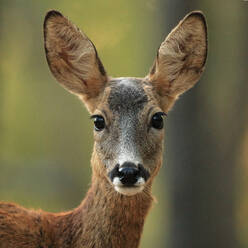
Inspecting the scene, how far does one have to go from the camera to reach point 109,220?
7730mm

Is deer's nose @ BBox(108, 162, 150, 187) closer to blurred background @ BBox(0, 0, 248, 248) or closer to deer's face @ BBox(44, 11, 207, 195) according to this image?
deer's face @ BBox(44, 11, 207, 195)

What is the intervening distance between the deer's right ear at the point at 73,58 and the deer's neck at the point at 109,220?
47.1 inches

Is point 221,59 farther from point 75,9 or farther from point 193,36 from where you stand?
point 193,36

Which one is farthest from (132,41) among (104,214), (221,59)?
(104,214)

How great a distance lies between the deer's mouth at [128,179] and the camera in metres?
7.27

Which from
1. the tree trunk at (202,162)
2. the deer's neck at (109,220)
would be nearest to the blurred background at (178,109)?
the tree trunk at (202,162)

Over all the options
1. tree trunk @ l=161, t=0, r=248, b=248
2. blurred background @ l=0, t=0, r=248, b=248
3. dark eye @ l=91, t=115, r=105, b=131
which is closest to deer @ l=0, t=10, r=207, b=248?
dark eye @ l=91, t=115, r=105, b=131

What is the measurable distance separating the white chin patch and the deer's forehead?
87 cm

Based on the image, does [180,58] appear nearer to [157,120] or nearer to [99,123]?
[157,120]

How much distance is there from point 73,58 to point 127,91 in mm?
927

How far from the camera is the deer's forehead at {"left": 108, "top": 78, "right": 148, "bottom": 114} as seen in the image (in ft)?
26.2

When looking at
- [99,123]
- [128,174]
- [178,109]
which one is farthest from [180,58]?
[178,109]

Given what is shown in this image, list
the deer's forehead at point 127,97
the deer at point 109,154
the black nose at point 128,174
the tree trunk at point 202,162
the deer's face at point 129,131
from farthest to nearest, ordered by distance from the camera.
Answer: the tree trunk at point 202,162 → the deer's forehead at point 127,97 → the deer at point 109,154 → the deer's face at point 129,131 → the black nose at point 128,174

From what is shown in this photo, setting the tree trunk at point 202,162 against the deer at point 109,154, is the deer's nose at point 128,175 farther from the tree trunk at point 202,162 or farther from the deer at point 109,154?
the tree trunk at point 202,162
